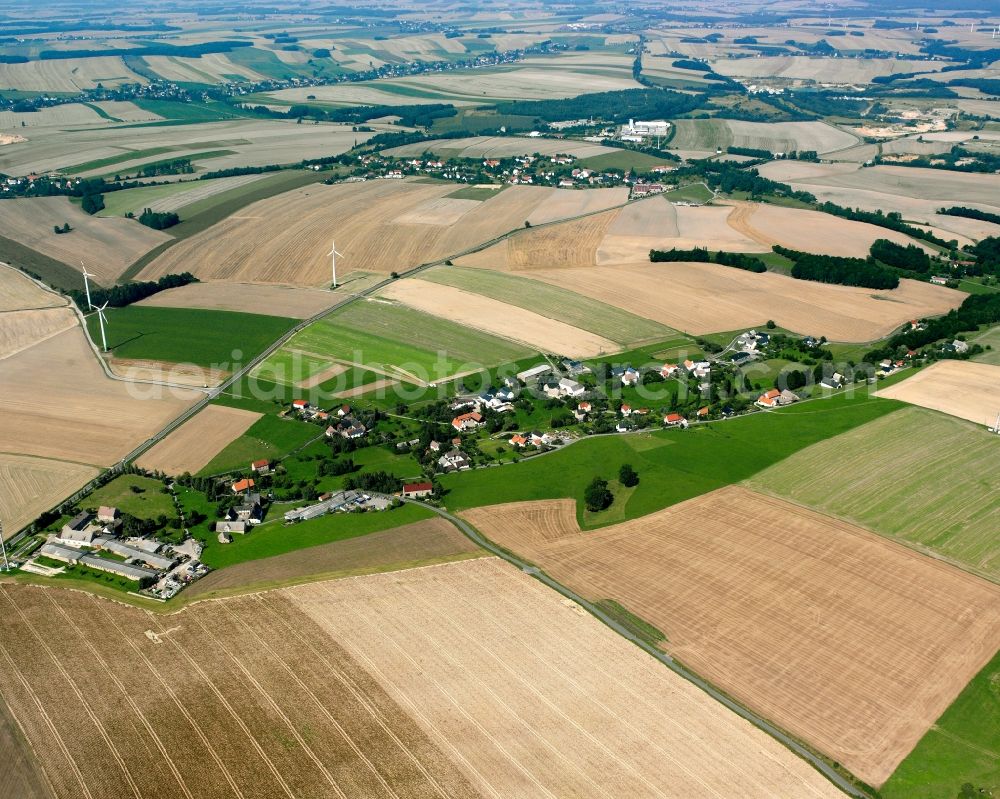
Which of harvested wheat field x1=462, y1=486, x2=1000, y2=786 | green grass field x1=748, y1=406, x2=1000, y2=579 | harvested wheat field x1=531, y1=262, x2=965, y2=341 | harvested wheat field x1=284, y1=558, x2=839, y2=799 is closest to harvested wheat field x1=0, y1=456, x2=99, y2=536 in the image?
harvested wheat field x1=284, y1=558, x2=839, y2=799

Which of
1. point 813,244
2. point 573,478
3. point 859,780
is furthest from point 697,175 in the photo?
point 859,780

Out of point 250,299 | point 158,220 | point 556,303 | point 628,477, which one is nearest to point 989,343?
point 556,303

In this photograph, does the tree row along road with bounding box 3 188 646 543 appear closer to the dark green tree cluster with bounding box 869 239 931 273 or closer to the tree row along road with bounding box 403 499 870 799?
the tree row along road with bounding box 403 499 870 799

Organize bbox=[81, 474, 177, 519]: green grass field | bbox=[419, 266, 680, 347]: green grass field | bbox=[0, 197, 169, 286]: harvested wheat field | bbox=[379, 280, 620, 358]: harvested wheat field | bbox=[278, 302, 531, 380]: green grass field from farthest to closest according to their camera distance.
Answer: bbox=[0, 197, 169, 286]: harvested wheat field → bbox=[419, 266, 680, 347]: green grass field → bbox=[379, 280, 620, 358]: harvested wheat field → bbox=[278, 302, 531, 380]: green grass field → bbox=[81, 474, 177, 519]: green grass field

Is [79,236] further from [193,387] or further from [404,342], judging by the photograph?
[404,342]

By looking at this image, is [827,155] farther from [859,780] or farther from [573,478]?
[859,780]
